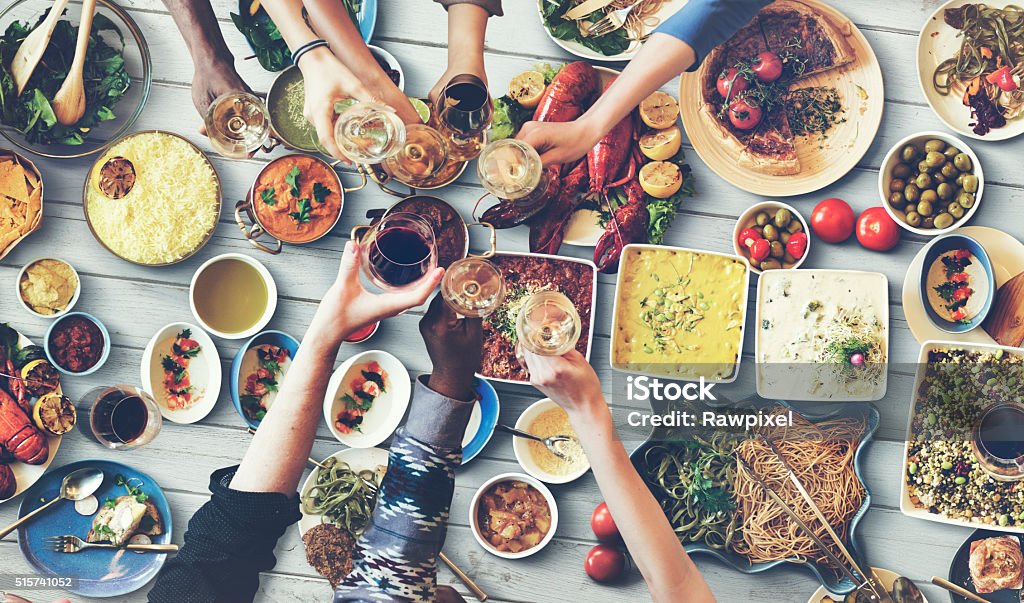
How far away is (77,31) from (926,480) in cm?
328

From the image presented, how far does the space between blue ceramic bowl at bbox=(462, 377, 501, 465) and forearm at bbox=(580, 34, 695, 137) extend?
95 centimetres

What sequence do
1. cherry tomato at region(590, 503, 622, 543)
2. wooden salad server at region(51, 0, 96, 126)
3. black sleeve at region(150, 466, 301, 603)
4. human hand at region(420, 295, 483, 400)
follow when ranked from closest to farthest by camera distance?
black sleeve at region(150, 466, 301, 603) < human hand at region(420, 295, 483, 400) < wooden salad server at region(51, 0, 96, 126) < cherry tomato at region(590, 503, 622, 543)

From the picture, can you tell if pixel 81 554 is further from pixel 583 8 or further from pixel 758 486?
pixel 583 8

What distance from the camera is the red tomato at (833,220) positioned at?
248 centimetres

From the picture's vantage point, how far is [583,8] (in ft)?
8.18

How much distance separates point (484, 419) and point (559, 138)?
3.24ft

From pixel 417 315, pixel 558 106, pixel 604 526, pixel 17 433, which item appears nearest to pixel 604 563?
pixel 604 526

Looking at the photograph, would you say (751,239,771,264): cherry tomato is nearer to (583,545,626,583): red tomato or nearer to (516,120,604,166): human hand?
(516,120,604,166): human hand

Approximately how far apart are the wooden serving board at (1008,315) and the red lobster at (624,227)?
1240 millimetres

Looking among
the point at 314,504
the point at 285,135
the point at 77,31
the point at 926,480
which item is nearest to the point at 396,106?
the point at 285,135

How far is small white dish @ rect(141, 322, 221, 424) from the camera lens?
2.44 meters

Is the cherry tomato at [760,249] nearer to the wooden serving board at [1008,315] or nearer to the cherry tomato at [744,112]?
the cherry tomato at [744,112]

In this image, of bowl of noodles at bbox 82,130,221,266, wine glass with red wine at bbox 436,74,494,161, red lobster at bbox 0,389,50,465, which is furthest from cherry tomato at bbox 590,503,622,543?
red lobster at bbox 0,389,50,465

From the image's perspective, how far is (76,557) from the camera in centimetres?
246
